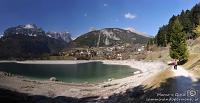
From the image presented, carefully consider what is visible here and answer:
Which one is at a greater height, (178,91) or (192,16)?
(192,16)

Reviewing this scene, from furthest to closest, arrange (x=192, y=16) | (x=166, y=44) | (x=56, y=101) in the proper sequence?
1. (x=166, y=44)
2. (x=192, y=16)
3. (x=56, y=101)

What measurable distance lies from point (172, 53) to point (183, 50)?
Result: 4.09m

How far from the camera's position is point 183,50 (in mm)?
86500

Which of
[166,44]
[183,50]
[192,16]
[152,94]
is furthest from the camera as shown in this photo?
[166,44]

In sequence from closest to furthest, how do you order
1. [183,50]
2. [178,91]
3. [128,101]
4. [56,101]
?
[178,91] → [128,101] → [56,101] → [183,50]

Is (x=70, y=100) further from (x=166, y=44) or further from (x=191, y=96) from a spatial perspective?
(x=166, y=44)

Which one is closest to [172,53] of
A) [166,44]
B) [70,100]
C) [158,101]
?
[70,100]

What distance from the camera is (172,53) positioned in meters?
89.7

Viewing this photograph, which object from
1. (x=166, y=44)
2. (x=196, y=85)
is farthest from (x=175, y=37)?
(x=166, y=44)

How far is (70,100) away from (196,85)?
82.4 ft

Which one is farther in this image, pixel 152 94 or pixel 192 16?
pixel 192 16

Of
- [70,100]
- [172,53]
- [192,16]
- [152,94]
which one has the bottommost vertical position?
[70,100]

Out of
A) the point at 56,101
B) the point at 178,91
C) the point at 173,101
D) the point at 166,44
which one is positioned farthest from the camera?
the point at 166,44

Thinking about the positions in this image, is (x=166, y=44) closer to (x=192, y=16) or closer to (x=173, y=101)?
(x=192, y=16)
